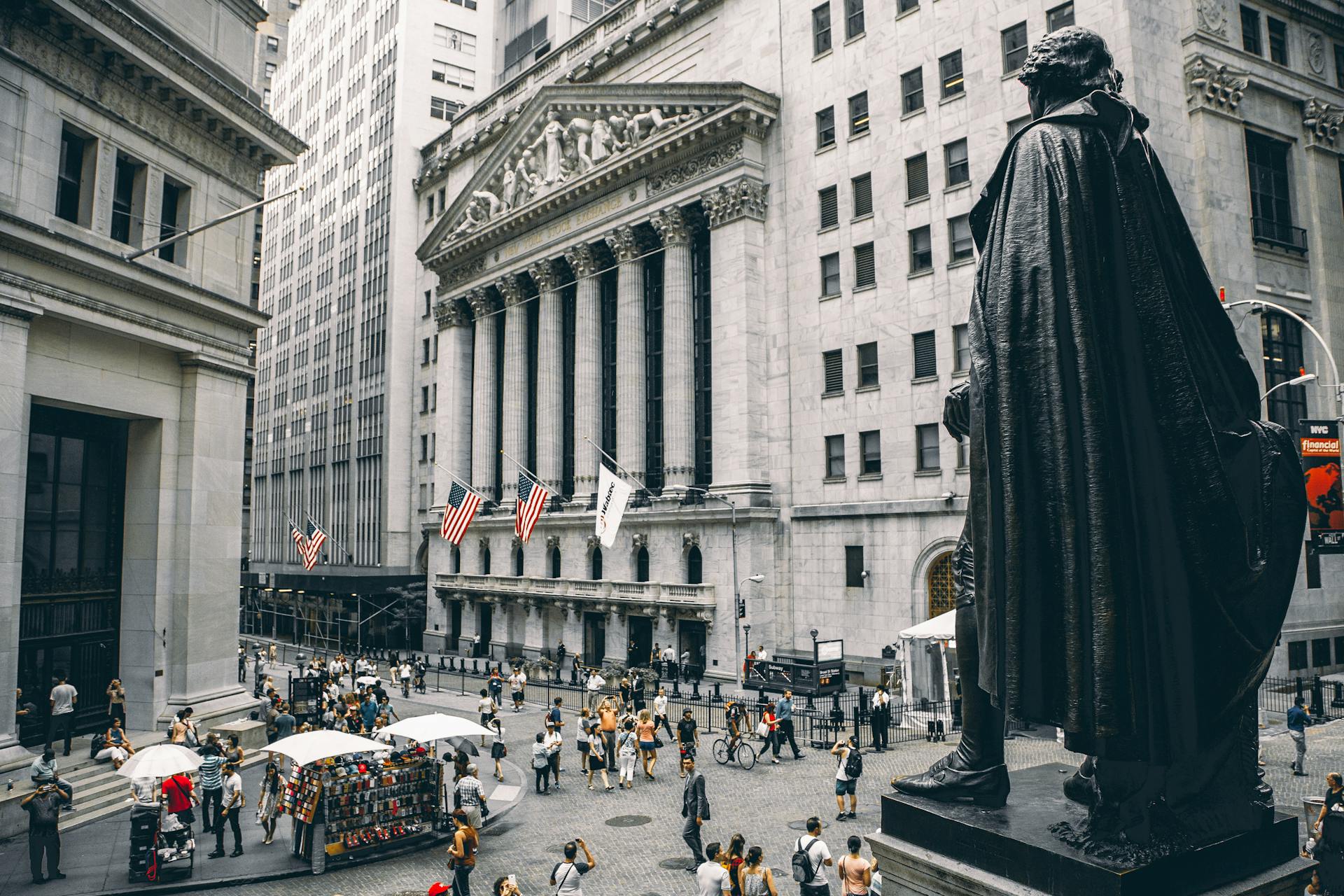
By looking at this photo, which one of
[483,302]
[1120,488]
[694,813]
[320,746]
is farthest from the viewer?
[483,302]

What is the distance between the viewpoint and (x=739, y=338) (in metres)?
43.6

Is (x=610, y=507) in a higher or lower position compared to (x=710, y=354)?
lower

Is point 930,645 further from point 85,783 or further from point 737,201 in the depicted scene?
point 85,783

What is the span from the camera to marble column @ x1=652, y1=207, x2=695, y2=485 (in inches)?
1815

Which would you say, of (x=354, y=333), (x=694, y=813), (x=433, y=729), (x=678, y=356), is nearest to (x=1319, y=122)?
(x=678, y=356)

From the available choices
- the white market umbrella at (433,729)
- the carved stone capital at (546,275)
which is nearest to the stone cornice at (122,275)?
the white market umbrella at (433,729)

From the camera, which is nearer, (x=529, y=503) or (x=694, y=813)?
(x=694, y=813)

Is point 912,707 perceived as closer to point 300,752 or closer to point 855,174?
point 300,752

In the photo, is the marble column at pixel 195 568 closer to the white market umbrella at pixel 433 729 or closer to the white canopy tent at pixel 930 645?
the white market umbrella at pixel 433 729

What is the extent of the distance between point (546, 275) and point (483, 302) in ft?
25.5

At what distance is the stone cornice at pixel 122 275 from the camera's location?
21.0m

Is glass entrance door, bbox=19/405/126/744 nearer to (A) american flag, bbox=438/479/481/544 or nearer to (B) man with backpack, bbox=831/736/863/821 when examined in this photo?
(A) american flag, bbox=438/479/481/544

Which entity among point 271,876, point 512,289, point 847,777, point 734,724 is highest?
point 512,289

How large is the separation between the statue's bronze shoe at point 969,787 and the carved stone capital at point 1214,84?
114 feet
